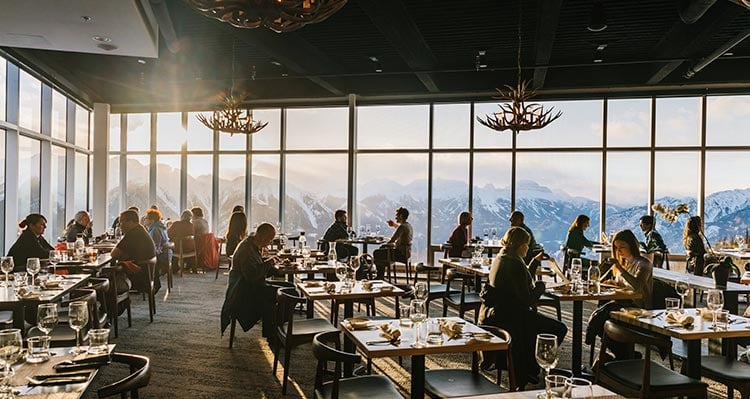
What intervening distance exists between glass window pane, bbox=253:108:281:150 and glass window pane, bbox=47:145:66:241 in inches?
161

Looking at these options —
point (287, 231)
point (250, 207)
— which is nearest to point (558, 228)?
point (287, 231)

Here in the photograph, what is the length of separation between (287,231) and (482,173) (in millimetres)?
4750

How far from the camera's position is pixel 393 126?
12602 mm

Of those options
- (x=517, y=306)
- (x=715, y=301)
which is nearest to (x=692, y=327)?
(x=715, y=301)

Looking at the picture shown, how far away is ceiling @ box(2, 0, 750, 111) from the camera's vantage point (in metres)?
7.56

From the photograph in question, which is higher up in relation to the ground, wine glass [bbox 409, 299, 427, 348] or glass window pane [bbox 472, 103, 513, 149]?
glass window pane [bbox 472, 103, 513, 149]

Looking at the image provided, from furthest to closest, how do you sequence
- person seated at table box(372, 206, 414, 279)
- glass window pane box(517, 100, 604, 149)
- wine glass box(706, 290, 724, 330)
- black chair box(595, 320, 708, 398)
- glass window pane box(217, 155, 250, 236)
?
1. glass window pane box(217, 155, 250, 236)
2. glass window pane box(517, 100, 604, 149)
3. person seated at table box(372, 206, 414, 279)
4. wine glass box(706, 290, 724, 330)
5. black chair box(595, 320, 708, 398)

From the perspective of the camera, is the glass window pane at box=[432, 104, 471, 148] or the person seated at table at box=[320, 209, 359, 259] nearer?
the person seated at table at box=[320, 209, 359, 259]

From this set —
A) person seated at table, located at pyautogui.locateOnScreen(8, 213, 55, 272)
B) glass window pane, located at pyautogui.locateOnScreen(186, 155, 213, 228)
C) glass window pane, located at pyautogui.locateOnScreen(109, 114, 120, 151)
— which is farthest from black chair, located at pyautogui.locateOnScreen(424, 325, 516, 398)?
glass window pane, located at pyautogui.locateOnScreen(109, 114, 120, 151)

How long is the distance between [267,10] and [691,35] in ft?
24.3

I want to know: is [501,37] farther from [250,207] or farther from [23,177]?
[23,177]

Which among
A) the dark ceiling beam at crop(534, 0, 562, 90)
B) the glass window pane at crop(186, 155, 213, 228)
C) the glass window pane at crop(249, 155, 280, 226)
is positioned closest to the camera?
the dark ceiling beam at crop(534, 0, 562, 90)

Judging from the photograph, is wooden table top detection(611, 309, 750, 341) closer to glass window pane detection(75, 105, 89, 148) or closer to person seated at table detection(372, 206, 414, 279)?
person seated at table detection(372, 206, 414, 279)

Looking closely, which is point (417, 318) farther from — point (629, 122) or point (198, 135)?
point (198, 135)
